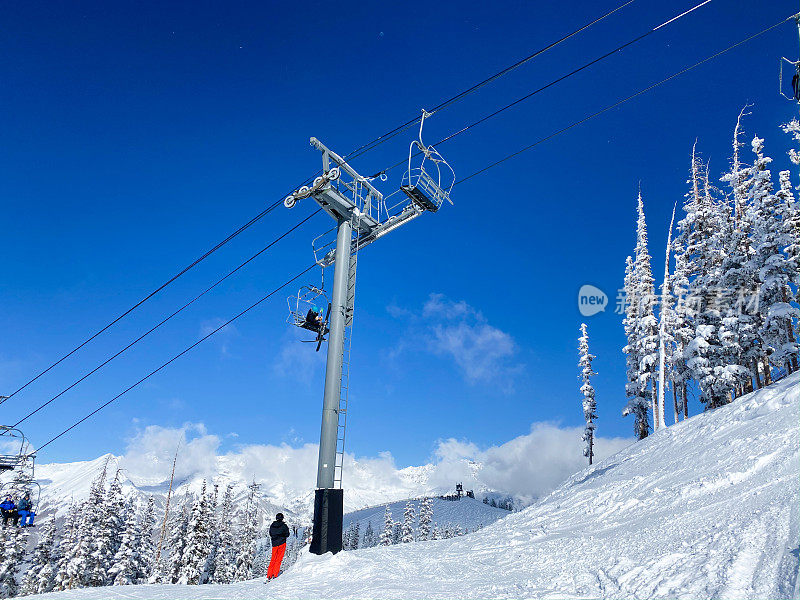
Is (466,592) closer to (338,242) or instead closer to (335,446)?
(335,446)

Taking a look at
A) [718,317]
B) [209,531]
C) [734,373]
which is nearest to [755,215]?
[718,317]

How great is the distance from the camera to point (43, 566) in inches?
1828

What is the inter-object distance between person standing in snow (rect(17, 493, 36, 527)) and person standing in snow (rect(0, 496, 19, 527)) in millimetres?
194

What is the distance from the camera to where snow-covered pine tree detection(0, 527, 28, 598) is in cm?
3802

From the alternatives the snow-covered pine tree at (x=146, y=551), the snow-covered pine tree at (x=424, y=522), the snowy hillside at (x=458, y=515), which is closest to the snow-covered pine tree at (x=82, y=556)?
the snow-covered pine tree at (x=146, y=551)

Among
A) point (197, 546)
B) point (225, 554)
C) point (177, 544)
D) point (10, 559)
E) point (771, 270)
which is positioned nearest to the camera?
point (771, 270)

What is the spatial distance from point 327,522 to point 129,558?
40.7 meters

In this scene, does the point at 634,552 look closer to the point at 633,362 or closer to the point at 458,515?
the point at 633,362

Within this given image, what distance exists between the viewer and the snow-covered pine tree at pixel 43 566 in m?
44.1

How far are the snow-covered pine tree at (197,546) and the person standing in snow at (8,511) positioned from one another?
18520 millimetres

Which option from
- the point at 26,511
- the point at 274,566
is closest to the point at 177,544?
the point at 26,511

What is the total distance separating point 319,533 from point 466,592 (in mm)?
5842

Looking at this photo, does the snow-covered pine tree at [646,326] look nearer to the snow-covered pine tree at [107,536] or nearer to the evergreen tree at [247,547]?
the evergreen tree at [247,547]

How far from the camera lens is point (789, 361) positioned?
2861 cm
